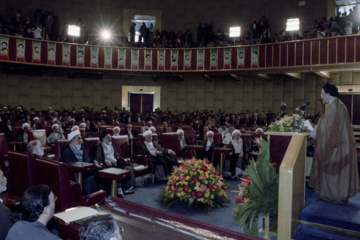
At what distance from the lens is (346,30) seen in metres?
11.9

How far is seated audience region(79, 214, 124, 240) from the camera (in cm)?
152

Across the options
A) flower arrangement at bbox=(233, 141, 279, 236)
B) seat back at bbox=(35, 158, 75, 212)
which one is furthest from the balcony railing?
seat back at bbox=(35, 158, 75, 212)

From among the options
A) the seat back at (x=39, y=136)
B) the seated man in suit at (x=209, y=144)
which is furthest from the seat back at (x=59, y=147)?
the seated man in suit at (x=209, y=144)

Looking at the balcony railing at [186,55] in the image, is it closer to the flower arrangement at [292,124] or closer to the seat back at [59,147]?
the flower arrangement at [292,124]

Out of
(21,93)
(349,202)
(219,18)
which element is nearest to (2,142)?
(349,202)

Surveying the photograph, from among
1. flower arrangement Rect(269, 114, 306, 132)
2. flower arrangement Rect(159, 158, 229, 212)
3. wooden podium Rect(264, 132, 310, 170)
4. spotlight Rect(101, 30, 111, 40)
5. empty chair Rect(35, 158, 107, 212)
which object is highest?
spotlight Rect(101, 30, 111, 40)

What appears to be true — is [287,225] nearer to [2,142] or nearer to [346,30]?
[2,142]

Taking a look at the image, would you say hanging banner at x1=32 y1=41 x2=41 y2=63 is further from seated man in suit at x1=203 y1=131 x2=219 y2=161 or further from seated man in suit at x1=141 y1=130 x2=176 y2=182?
seated man in suit at x1=203 y1=131 x2=219 y2=161

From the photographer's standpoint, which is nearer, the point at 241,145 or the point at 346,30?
the point at 241,145

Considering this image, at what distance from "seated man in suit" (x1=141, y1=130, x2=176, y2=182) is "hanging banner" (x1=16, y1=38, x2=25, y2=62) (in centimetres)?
911

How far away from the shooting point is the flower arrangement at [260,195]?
11.3 feet

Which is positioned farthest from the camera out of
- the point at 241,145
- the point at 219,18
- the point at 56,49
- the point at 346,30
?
the point at 219,18

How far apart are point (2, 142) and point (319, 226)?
563 centimetres

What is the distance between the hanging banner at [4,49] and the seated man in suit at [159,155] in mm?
9148
